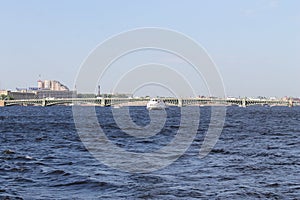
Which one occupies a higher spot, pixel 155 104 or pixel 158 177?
pixel 155 104

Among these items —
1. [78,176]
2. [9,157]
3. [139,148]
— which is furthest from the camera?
[139,148]

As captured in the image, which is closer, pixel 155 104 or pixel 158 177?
pixel 158 177

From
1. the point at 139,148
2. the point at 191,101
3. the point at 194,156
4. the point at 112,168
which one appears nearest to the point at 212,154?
the point at 194,156

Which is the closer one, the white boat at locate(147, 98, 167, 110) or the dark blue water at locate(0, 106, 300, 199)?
the dark blue water at locate(0, 106, 300, 199)

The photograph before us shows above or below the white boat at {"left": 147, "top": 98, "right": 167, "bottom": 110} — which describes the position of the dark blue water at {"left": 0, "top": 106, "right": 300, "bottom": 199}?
below

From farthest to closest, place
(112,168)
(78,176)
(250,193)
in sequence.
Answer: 1. (112,168)
2. (78,176)
3. (250,193)

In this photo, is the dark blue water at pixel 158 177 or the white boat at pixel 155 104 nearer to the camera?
the dark blue water at pixel 158 177

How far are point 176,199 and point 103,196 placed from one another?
2548mm

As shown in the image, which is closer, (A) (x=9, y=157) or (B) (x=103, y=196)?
(B) (x=103, y=196)

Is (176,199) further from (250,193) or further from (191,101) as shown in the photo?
(191,101)

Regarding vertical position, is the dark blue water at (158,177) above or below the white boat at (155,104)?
below

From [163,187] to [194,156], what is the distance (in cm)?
991

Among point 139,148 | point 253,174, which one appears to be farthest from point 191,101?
point 253,174

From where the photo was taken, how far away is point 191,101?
17075 centimetres
